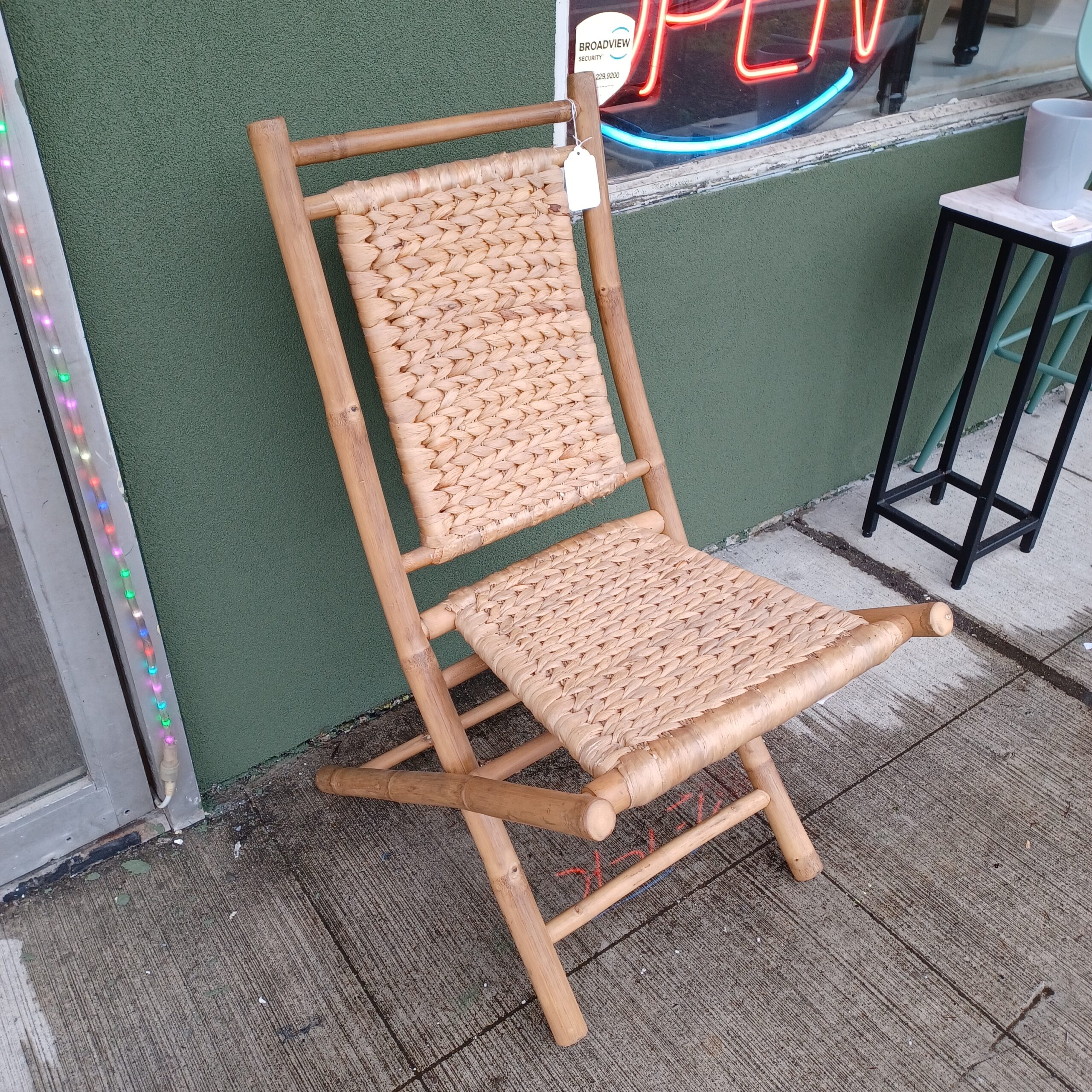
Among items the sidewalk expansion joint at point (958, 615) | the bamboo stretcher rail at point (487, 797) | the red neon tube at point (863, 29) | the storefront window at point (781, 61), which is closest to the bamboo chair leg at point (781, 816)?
the bamboo stretcher rail at point (487, 797)

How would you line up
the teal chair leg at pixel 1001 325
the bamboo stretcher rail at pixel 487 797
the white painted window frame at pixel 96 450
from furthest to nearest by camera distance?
the teal chair leg at pixel 1001 325, the white painted window frame at pixel 96 450, the bamboo stretcher rail at pixel 487 797

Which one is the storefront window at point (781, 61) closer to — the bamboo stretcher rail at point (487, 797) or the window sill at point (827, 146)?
the window sill at point (827, 146)

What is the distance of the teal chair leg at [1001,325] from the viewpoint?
227 cm

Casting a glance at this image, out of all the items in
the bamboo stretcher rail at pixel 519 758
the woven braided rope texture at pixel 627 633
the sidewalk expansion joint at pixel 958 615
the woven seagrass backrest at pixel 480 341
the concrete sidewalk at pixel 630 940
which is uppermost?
the woven seagrass backrest at pixel 480 341

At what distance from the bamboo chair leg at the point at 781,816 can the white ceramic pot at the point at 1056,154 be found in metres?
1.25

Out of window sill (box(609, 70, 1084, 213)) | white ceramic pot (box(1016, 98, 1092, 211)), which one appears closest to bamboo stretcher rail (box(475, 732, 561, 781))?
window sill (box(609, 70, 1084, 213))

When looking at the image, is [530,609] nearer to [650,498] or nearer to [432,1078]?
[650,498]

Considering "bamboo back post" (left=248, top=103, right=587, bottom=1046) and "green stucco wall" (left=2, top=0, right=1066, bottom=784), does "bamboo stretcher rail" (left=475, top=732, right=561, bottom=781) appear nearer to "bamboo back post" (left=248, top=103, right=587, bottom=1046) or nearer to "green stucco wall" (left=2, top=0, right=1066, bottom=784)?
"bamboo back post" (left=248, top=103, right=587, bottom=1046)

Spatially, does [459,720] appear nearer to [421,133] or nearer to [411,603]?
[411,603]

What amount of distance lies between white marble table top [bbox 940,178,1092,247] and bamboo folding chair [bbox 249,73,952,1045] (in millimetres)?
912

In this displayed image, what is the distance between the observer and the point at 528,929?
133 cm

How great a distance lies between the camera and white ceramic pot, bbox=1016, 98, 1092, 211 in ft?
5.98

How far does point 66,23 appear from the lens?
111cm

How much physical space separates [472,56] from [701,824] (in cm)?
120
